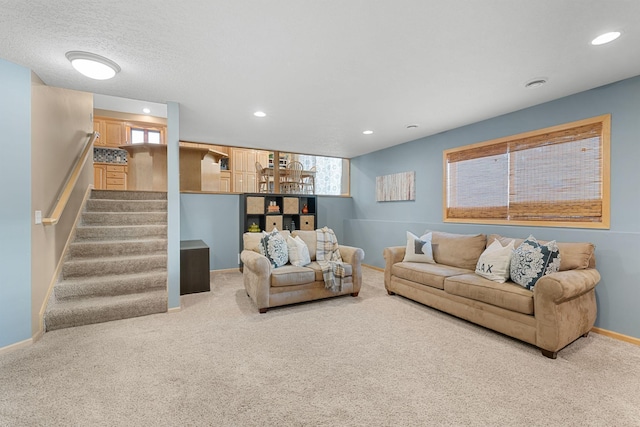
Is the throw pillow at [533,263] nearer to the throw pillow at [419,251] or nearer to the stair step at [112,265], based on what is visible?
the throw pillow at [419,251]

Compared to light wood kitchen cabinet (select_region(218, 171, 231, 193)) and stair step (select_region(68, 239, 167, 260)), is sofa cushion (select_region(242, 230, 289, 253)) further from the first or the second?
light wood kitchen cabinet (select_region(218, 171, 231, 193))

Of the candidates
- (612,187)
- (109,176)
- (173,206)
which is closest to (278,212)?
(173,206)

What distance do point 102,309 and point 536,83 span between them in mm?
4901

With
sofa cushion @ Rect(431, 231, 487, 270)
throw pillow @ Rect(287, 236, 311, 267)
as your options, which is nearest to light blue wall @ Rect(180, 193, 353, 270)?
throw pillow @ Rect(287, 236, 311, 267)

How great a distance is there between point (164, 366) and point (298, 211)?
4103 mm

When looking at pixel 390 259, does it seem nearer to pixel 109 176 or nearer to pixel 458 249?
pixel 458 249

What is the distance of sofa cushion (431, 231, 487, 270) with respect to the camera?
3.49 m

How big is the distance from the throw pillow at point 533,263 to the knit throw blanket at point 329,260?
1.85 m

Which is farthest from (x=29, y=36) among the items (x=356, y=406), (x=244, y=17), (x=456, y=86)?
(x=456, y=86)

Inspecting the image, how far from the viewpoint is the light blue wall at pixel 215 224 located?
521 centimetres

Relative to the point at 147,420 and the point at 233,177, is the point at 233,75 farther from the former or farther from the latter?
the point at 233,177

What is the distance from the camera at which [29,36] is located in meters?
2.04

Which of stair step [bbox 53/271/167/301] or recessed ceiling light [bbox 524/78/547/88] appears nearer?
recessed ceiling light [bbox 524/78/547/88]

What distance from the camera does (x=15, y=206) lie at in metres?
2.45
